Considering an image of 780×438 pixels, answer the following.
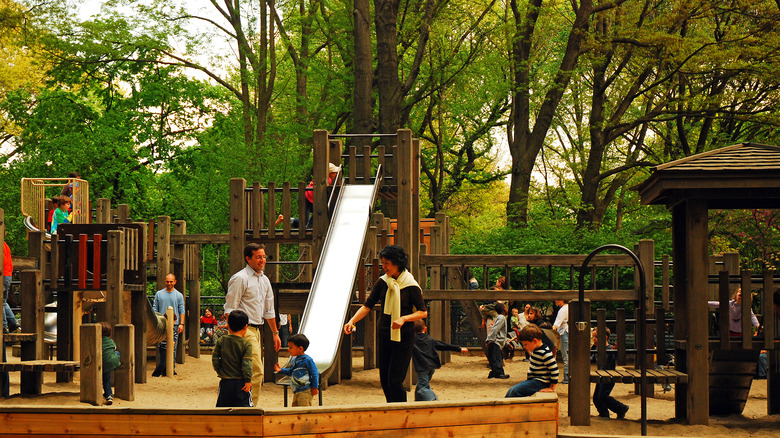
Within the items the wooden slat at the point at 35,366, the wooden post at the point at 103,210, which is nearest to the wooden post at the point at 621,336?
the wooden slat at the point at 35,366

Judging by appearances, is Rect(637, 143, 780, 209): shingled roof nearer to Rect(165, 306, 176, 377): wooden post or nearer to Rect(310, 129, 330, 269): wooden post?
Rect(310, 129, 330, 269): wooden post

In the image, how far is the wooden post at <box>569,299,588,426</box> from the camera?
10.3 meters

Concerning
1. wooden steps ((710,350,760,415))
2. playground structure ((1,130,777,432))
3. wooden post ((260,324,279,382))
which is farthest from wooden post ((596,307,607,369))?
wooden post ((260,324,279,382))

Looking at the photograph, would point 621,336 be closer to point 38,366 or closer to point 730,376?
point 730,376

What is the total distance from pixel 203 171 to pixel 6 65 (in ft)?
44.1

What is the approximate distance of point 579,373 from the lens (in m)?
10.4

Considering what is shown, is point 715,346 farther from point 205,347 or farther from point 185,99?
point 185,99

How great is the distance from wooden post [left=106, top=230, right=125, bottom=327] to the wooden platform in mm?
6035

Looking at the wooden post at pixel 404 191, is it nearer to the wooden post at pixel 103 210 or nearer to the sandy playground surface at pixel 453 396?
the sandy playground surface at pixel 453 396

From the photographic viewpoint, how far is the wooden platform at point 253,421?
22.8 ft

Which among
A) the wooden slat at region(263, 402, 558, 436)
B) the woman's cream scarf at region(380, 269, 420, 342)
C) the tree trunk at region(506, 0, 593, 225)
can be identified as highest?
the tree trunk at region(506, 0, 593, 225)

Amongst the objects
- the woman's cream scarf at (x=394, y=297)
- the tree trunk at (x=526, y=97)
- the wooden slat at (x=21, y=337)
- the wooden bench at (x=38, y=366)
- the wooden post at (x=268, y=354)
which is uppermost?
the tree trunk at (x=526, y=97)

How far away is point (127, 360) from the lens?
12.4 meters

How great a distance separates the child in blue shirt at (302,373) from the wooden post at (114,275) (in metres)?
4.65
